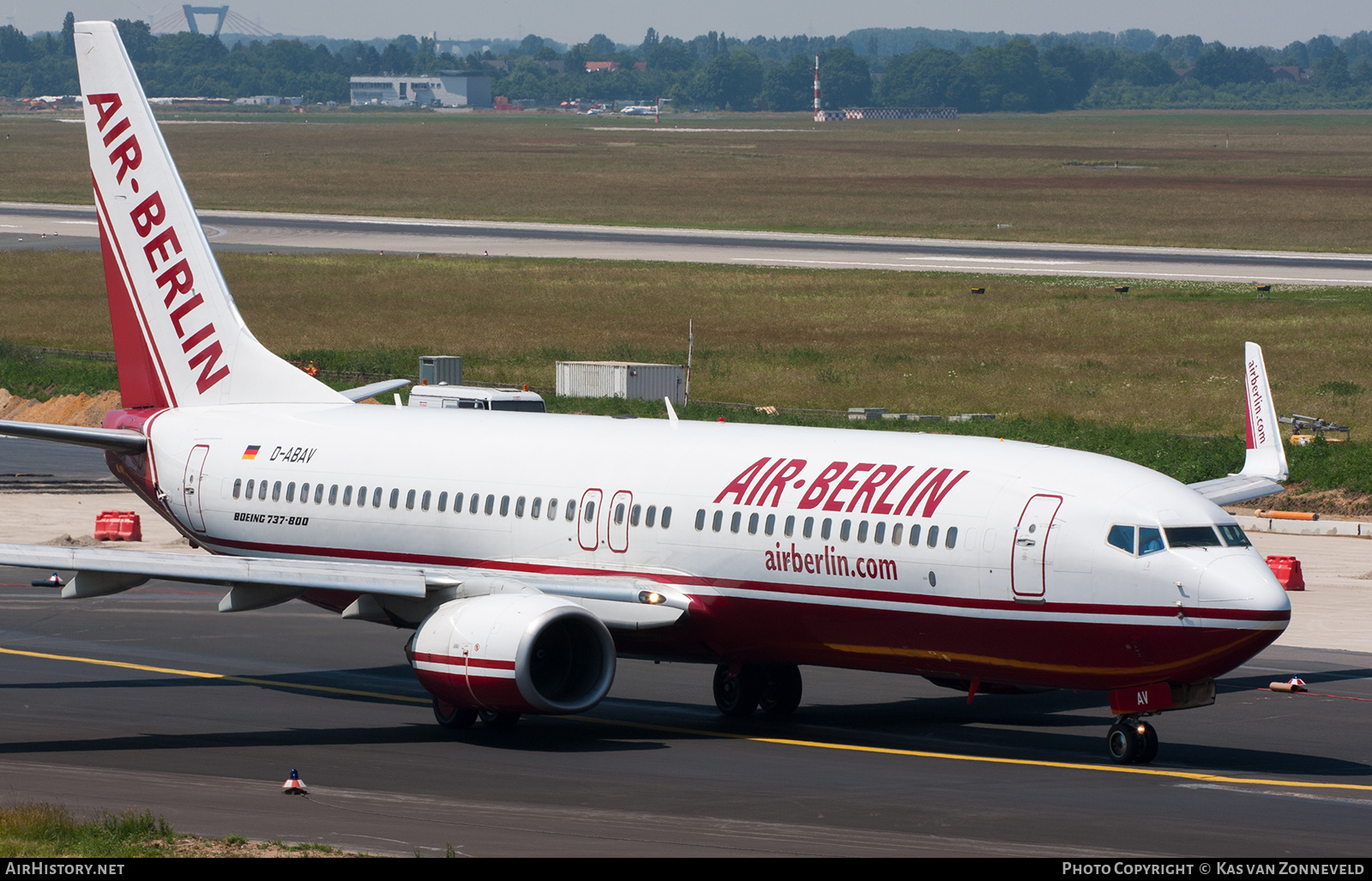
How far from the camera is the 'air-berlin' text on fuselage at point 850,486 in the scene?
2933 cm

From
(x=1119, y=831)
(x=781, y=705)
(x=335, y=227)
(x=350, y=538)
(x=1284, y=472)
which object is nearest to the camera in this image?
(x=1119, y=831)

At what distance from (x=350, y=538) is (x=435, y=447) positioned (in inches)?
94.9

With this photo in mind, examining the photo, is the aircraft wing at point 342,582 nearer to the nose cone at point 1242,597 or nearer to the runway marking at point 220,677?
the runway marking at point 220,677

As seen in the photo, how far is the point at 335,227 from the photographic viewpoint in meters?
156

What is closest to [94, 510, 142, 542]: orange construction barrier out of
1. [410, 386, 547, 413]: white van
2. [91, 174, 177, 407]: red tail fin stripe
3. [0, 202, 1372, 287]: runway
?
[410, 386, 547, 413]: white van

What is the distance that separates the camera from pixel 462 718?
103 feet

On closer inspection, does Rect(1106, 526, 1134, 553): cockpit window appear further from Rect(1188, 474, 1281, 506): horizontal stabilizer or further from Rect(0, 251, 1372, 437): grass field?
Rect(0, 251, 1372, 437): grass field

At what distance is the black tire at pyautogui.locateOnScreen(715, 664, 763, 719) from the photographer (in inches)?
1298

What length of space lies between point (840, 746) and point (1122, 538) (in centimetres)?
597

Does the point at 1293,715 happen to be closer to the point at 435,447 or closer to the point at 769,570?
the point at 769,570

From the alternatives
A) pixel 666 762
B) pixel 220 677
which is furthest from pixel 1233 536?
pixel 220 677

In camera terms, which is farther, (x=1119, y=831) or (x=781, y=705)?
(x=781, y=705)

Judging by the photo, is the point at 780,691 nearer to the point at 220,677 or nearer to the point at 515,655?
the point at 515,655
